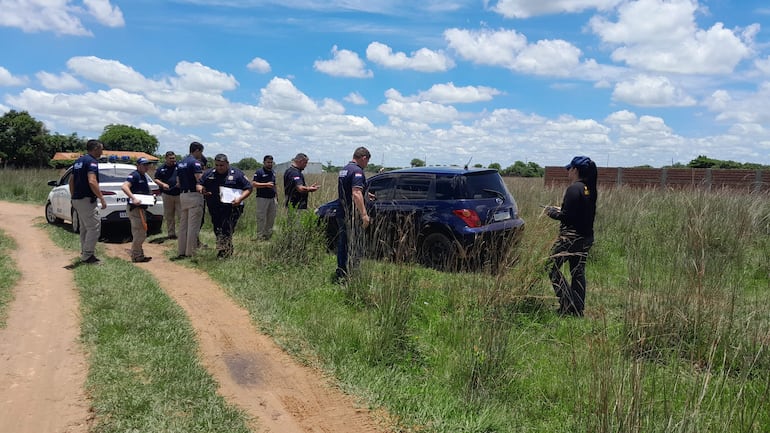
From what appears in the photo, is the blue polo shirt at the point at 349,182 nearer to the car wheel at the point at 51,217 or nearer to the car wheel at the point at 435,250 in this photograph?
the car wheel at the point at 435,250

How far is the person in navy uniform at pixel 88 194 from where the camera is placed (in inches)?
307

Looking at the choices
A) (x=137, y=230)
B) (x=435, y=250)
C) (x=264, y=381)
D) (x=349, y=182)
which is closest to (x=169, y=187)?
(x=137, y=230)

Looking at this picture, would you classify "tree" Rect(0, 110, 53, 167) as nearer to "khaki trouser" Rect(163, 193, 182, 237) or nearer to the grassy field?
"khaki trouser" Rect(163, 193, 182, 237)

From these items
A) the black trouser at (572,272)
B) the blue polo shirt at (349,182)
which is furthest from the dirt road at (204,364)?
the black trouser at (572,272)

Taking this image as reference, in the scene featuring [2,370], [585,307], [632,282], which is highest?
[632,282]

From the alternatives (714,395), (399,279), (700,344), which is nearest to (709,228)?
(700,344)

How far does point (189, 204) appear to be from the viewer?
28.7 ft

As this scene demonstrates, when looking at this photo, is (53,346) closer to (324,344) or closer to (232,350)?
(232,350)

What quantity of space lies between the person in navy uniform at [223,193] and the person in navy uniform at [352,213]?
238 cm

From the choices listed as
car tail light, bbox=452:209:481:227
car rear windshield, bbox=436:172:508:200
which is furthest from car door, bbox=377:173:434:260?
car tail light, bbox=452:209:481:227

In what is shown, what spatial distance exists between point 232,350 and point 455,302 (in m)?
2.25

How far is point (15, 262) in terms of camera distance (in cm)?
812

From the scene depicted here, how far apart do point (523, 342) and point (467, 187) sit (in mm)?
3579

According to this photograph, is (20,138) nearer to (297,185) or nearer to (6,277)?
(297,185)
